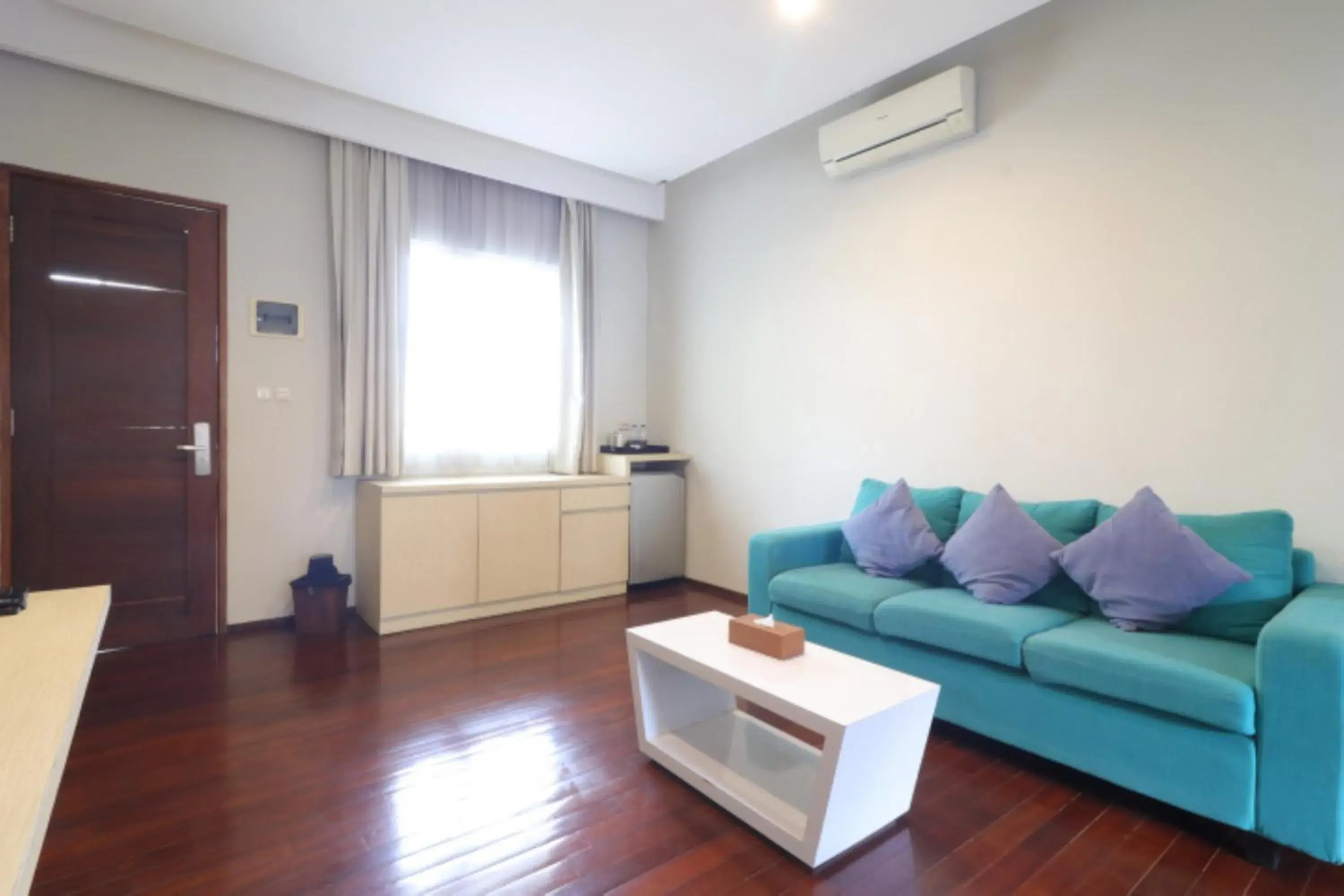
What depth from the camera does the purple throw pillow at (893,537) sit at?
297cm

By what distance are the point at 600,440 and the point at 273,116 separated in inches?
109

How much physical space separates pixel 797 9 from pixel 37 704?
3.29 m

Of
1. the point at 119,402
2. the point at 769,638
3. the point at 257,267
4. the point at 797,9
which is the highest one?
the point at 797,9

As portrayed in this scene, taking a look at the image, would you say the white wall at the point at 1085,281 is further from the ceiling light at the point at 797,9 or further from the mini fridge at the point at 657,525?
the ceiling light at the point at 797,9

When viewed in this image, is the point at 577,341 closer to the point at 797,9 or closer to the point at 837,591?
the point at 797,9

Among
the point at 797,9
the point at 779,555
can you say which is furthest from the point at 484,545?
the point at 797,9

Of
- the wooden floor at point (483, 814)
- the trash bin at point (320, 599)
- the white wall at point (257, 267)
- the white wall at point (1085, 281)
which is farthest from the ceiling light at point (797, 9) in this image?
the trash bin at point (320, 599)

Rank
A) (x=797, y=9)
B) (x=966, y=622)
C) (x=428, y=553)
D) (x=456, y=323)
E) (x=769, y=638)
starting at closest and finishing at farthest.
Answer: (x=769, y=638) → (x=966, y=622) → (x=797, y=9) → (x=428, y=553) → (x=456, y=323)

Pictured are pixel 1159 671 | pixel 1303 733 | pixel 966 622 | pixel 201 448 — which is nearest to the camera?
pixel 1303 733

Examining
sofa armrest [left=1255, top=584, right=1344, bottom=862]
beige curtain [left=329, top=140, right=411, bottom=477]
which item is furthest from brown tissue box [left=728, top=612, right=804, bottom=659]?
beige curtain [left=329, top=140, right=411, bottom=477]

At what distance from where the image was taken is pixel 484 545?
3.97m

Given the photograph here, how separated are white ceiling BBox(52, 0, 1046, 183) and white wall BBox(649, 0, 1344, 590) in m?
0.39

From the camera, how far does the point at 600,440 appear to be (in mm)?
5039

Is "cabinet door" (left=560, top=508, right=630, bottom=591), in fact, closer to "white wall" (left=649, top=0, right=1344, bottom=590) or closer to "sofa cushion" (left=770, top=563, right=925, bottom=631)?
"white wall" (left=649, top=0, right=1344, bottom=590)
